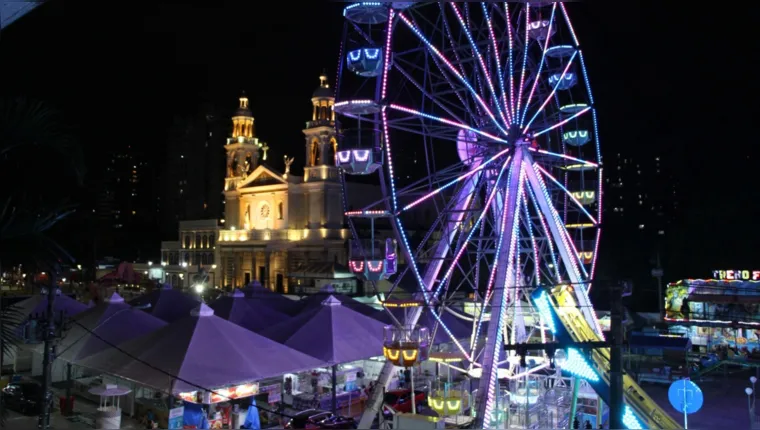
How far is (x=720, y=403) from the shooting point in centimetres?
2156

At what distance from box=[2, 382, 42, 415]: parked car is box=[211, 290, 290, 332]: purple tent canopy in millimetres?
6756

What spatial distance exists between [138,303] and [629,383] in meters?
21.9

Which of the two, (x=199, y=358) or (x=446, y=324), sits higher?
(x=199, y=358)

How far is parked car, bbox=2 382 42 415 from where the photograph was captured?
17938 mm

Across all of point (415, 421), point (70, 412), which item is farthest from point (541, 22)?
point (70, 412)

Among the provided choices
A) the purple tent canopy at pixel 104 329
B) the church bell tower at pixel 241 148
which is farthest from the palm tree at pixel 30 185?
the church bell tower at pixel 241 148

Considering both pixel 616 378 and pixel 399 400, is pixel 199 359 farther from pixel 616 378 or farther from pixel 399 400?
pixel 616 378

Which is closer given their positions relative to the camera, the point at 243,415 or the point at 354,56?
the point at 354,56

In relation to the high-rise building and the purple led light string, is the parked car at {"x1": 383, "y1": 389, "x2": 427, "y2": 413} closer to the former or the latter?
the purple led light string

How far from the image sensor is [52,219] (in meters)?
3.71

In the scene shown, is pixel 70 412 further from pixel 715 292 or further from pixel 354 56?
pixel 715 292

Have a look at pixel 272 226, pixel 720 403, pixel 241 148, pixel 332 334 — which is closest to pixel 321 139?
pixel 272 226

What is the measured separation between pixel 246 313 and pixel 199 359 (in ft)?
32.1

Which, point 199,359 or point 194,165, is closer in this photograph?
point 199,359
